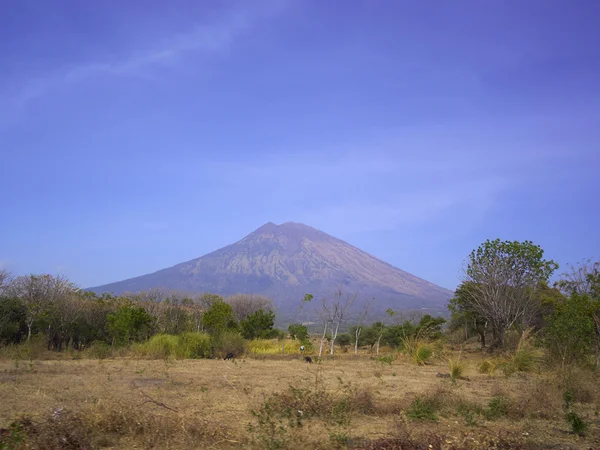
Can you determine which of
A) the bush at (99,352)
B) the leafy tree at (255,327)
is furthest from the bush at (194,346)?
the leafy tree at (255,327)

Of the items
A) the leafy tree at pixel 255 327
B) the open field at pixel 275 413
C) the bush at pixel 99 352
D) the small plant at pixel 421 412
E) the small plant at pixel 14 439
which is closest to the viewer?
the small plant at pixel 14 439

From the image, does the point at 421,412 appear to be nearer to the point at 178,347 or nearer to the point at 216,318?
the point at 178,347

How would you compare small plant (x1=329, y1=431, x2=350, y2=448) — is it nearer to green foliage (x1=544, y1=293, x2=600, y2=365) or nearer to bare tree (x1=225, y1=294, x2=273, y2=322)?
Answer: green foliage (x1=544, y1=293, x2=600, y2=365)

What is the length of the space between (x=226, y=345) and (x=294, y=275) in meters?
140

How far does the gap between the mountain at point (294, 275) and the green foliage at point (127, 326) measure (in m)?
102

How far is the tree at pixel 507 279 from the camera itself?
74.0ft

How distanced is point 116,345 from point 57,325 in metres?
3.29

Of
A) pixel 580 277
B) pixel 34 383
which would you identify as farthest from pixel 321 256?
pixel 34 383

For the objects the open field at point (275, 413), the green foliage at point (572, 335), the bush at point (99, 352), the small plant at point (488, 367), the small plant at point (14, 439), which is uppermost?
the green foliage at point (572, 335)

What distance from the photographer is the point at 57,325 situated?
21719 mm

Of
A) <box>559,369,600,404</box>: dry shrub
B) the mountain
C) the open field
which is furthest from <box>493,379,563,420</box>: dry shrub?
the mountain

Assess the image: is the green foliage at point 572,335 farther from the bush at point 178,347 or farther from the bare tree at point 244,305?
the bare tree at point 244,305

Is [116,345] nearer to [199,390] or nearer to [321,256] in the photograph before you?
[199,390]

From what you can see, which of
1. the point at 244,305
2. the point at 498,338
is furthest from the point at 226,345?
the point at 244,305
